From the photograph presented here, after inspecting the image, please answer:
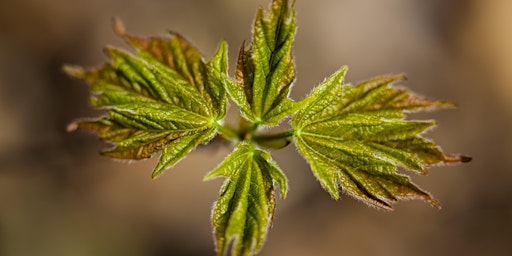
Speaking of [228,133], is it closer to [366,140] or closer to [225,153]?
[366,140]

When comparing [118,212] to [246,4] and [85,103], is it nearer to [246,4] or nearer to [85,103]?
[85,103]

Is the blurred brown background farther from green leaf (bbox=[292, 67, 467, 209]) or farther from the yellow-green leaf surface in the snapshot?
green leaf (bbox=[292, 67, 467, 209])

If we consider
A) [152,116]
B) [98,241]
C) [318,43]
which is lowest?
[152,116]

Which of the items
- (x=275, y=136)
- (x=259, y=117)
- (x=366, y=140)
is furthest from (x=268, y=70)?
(x=366, y=140)

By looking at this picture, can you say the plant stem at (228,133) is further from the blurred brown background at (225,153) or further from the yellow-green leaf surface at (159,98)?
the blurred brown background at (225,153)

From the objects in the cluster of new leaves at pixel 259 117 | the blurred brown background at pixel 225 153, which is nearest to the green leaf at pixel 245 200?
the cluster of new leaves at pixel 259 117

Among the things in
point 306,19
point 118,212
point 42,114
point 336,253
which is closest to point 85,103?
point 42,114
